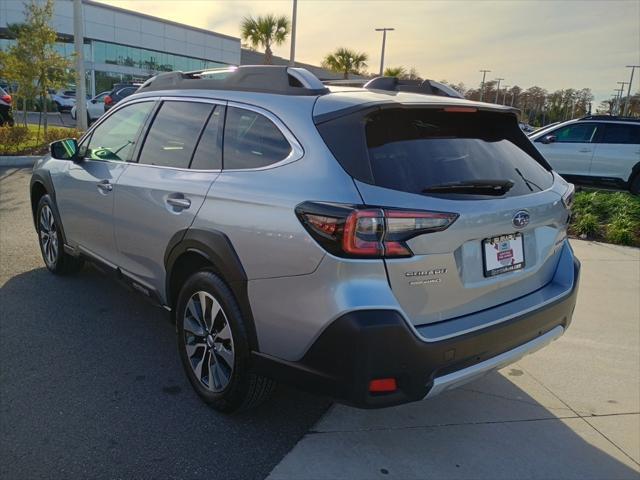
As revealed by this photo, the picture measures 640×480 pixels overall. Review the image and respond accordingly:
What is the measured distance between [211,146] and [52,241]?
280 centimetres

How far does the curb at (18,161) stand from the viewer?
11.6 m

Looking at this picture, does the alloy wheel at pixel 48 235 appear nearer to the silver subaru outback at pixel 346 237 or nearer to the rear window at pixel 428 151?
the silver subaru outback at pixel 346 237

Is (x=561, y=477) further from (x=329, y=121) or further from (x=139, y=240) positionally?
(x=139, y=240)

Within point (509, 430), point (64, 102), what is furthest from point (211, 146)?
point (64, 102)

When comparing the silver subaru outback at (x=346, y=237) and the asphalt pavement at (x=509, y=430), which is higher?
the silver subaru outback at (x=346, y=237)

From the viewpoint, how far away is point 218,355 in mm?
2887

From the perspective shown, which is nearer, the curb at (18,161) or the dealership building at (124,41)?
the curb at (18,161)

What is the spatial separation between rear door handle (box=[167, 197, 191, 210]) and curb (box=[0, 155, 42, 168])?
10.3 metres

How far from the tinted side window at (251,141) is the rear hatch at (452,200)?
0.93 feet

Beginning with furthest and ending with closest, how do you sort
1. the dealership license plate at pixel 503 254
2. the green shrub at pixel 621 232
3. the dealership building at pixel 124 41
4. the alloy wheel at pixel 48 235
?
the dealership building at pixel 124 41
the green shrub at pixel 621 232
the alloy wheel at pixel 48 235
the dealership license plate at pixel 503 254

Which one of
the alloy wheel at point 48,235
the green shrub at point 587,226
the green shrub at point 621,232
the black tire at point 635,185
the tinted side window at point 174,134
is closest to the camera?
the tinted side window at point 174,134

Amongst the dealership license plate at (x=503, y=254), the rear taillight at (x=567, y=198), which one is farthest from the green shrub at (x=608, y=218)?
the dealership license plate at (x=503, y=254)

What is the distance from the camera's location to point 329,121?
2424mm

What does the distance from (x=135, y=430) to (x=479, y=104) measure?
250 cm
